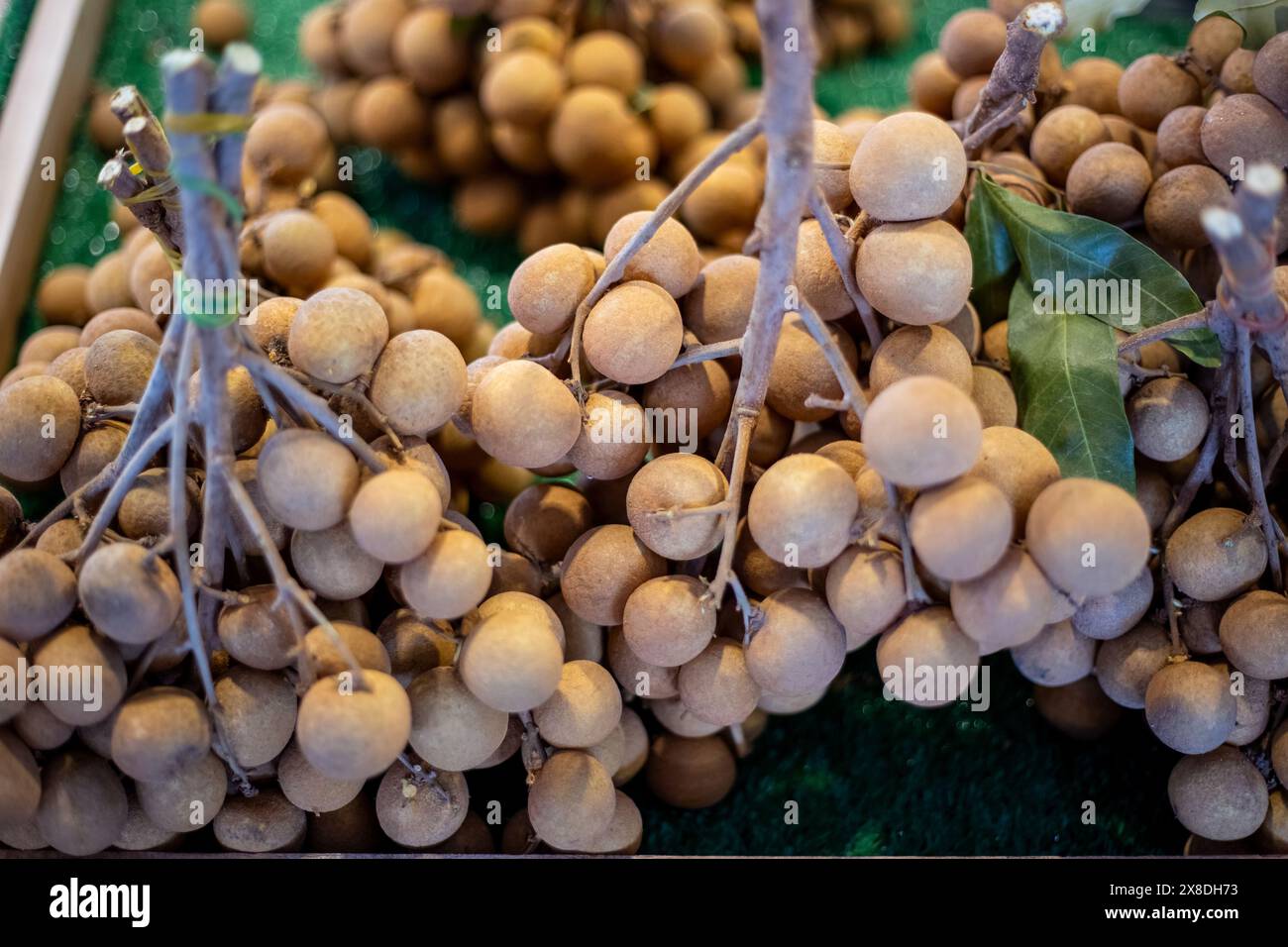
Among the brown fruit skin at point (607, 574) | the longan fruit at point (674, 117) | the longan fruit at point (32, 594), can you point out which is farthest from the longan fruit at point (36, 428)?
the longan fruit at point (674, 117)

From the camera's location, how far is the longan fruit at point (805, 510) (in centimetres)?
71

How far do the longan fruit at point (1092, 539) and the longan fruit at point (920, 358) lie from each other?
126 mm

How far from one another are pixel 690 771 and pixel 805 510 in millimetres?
301

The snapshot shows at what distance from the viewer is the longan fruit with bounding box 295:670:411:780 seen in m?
0.66

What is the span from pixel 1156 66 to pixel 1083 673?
508 mm

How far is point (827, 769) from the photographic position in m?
0.95

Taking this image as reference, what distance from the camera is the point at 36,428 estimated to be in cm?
77

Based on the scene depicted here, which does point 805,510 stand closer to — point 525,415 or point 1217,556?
point 525,415

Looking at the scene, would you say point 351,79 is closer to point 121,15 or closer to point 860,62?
point 121,15

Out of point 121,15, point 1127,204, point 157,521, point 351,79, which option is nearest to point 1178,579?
point 1127,204

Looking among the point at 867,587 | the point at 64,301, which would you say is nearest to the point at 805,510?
the point at 867,587

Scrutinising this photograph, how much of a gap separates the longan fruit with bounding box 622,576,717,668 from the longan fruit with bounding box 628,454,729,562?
2 centimetres

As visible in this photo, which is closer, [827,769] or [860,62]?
[827,769]

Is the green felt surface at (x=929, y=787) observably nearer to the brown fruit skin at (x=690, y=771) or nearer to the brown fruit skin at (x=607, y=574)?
the brown fruit skin at (x=690, y=771)
